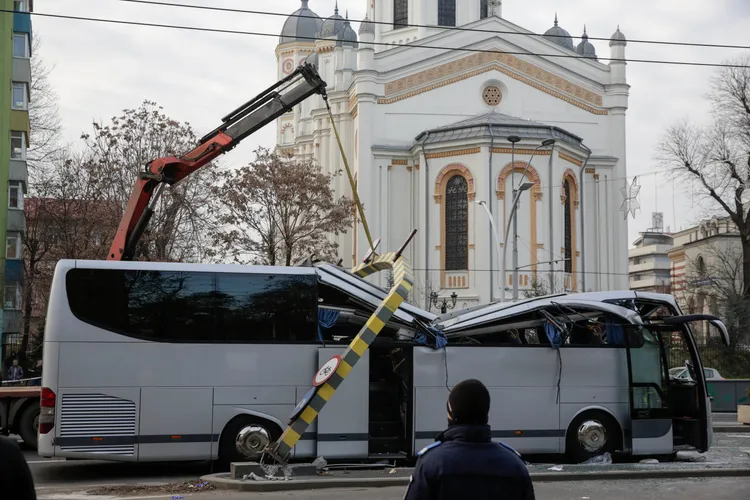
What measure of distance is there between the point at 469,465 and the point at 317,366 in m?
10.1

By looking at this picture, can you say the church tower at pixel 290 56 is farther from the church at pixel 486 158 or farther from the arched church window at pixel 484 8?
the church at pixel 486 158

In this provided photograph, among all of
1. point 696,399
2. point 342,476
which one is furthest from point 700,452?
point 342,476

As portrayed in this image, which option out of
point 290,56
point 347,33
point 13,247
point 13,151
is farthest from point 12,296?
point 290,56

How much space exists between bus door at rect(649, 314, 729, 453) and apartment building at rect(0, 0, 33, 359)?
2770 cm

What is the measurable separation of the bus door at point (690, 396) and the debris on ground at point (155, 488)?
7737 mm

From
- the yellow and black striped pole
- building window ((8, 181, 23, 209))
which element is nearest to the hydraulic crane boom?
the yellow and black striped pole

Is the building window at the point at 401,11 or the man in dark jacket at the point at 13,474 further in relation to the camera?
the building window at the point at 401,11

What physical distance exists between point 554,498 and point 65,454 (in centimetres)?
700

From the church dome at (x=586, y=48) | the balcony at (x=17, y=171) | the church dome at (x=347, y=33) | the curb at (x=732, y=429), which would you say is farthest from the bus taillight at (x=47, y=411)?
the church dome at (x=586, y=48)

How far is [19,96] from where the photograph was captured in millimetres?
38969

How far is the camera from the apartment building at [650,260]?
12784 cm

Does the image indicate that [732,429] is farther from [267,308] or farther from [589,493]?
[267,308]

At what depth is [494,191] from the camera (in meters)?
46.2

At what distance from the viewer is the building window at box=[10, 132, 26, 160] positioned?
3909 centimetres
